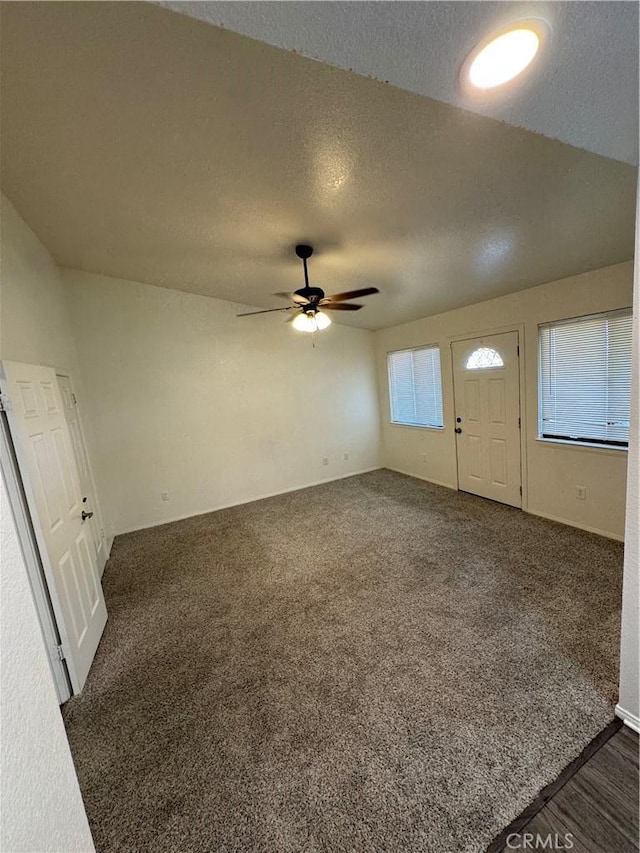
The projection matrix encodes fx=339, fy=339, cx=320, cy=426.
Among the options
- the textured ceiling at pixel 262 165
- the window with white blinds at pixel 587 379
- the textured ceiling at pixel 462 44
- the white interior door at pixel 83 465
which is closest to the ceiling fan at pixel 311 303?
the textured ceiling at pixel 262 165

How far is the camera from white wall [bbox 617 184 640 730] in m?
1.31

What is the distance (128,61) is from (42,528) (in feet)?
7.13

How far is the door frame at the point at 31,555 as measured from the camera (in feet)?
5.73

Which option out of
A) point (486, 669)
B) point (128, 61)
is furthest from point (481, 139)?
point (486, 669)

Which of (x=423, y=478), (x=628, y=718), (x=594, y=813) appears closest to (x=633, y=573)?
(x=628, y=718)

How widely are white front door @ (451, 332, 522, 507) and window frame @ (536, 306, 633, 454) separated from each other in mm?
219

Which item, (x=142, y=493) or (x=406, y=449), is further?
(x=406, y=449)

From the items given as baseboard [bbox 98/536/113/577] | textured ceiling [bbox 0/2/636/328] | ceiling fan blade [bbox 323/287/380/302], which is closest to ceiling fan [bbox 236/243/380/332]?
ceiling fan blade [bbox 323/287/380/302]

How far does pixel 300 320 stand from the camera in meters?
2.78

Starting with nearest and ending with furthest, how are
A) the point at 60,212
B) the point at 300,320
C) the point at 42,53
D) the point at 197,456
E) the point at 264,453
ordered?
1. the point at 42,53
2. the point at 60,212
3. the point at 300,320
4. the point at 197,456
5. the point at 264,453

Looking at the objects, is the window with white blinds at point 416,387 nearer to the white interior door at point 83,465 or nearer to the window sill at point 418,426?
the window sill at point 418,426

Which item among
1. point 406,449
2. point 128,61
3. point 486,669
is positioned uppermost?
point 128,61

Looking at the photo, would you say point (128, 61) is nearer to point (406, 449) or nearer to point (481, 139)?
point (481, 139)

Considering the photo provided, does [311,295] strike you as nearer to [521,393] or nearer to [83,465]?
[521,393]
